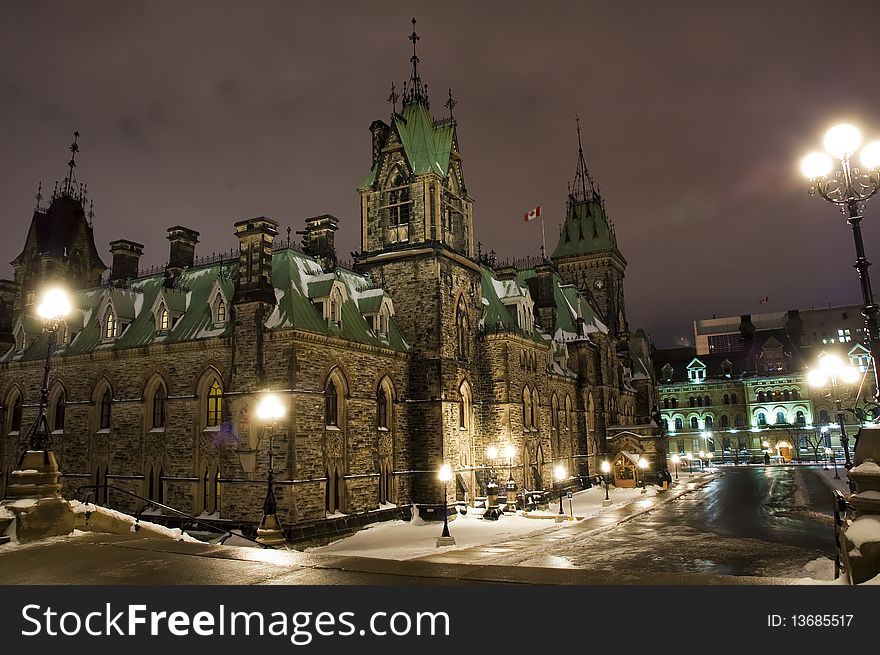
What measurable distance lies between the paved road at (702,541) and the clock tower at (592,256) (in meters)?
29.6

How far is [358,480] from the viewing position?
2897 centimetres

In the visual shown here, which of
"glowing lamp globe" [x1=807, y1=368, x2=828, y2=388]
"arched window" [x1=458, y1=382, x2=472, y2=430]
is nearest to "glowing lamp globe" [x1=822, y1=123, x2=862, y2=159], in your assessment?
"glowing lamp globe" [x1=807, y1=368, x2=828, y2=388]

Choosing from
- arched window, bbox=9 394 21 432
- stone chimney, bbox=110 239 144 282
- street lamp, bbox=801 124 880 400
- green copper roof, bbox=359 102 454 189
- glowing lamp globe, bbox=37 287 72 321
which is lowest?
arched window, bbox=9 394 21 432

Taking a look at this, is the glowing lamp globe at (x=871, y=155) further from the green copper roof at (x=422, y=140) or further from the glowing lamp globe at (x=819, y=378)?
the green copper roof at (x=422, y=140)

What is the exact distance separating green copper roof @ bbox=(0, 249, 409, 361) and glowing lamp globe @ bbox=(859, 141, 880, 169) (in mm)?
19620

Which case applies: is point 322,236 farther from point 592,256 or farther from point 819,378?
point 592,256

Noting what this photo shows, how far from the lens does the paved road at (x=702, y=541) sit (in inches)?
753

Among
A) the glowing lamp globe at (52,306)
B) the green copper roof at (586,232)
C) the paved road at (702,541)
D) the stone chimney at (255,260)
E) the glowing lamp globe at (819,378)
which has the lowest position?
the paved road at (702,541)

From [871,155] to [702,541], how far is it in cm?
1565

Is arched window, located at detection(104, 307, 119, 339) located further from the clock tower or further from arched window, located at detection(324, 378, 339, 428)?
the clock tower

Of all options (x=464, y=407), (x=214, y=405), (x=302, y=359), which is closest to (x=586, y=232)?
(x=464, y=407)

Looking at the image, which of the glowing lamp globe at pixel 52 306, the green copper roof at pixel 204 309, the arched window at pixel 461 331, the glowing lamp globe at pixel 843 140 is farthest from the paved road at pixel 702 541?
the glowing lamp globe at pixel 52 306

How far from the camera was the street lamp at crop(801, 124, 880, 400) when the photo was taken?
13000 millimetres

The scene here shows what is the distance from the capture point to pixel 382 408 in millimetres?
31531
